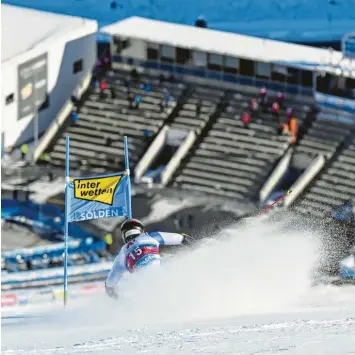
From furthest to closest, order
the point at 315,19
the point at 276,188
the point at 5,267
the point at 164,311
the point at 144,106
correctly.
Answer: the point at 315,19, the point at 144,106, the point at 276,188, the point at 5,267, the point at 164,311

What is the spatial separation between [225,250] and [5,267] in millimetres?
13130

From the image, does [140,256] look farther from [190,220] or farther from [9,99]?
[9,99]

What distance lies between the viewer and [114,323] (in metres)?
24.0

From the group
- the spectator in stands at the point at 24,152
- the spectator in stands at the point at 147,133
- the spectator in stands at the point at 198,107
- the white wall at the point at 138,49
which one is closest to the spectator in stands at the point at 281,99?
the spectator in stands at the point at 198,107

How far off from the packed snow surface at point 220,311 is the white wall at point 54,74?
2000cm

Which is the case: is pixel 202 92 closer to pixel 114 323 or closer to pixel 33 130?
pixel 33 130

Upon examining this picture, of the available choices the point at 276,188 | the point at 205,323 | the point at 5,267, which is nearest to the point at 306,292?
the point at 205,323

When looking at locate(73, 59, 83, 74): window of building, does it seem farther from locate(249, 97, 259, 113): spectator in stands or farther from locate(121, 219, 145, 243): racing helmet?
locate(121, 219, 145, 243): racing helmet

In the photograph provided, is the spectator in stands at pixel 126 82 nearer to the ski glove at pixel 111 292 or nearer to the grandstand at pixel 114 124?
the grandstand at pixel 114 124

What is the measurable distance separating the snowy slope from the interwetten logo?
29.3m

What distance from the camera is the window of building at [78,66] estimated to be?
168ft

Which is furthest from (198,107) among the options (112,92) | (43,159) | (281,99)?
(43,159)

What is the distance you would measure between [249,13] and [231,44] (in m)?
9.72

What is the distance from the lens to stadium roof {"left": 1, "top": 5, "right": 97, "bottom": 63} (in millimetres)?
48938
